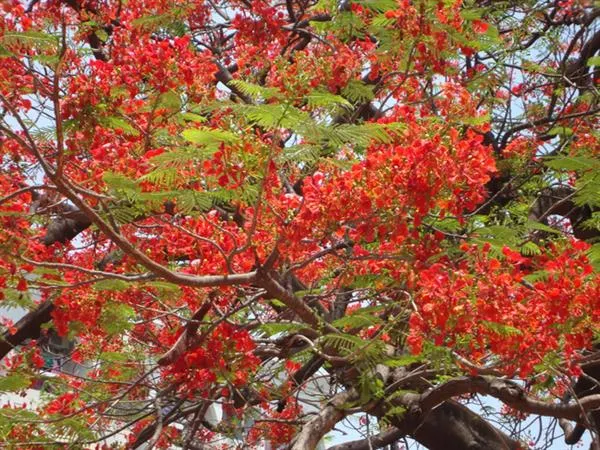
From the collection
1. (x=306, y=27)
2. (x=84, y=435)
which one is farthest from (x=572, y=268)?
(x=306, y=27)

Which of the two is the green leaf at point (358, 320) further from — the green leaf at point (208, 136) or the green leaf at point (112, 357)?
the green leaf at point (112, 357)

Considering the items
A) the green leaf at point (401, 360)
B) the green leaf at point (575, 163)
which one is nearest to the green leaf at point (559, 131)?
the green leaf at point (575, 163)

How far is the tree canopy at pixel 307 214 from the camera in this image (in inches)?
155

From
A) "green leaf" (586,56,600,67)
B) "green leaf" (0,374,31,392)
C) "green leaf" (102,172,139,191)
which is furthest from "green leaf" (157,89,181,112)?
"green leaf" (586,56,600,67)

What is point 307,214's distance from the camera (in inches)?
158

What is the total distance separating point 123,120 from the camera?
4.94m

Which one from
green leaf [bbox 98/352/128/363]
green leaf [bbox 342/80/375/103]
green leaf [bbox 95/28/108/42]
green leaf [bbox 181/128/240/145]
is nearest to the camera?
green leaf [bbox 181/128/240/145]

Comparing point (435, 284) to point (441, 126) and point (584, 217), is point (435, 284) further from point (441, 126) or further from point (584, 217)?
point (584, 217)

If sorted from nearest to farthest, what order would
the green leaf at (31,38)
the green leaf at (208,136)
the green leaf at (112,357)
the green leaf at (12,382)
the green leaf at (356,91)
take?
the green leaf at (208,136) → the green leaf at (31,38) → the green leaf at (12,382) → the green leaf at (356,91) → the green leaf at (112,357)

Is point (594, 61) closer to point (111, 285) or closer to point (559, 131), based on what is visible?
point (559, 131)

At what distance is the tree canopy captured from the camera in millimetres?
3945

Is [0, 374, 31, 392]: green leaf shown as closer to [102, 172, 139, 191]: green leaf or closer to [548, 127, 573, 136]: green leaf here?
[102, 172, 139, 191]: green leaf

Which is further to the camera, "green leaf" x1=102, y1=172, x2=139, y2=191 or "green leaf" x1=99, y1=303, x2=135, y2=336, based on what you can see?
"green leaf" x1=99, y1=303, x2=135, y2=336

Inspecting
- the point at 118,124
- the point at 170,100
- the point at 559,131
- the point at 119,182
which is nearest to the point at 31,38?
the point at 119,182
